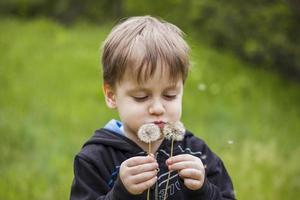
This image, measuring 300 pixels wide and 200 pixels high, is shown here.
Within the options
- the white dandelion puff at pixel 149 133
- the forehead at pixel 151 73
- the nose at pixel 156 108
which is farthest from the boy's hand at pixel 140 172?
the forehead at pixel 151 73

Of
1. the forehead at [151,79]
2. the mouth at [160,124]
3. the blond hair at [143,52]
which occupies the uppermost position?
the blond hair at [143,52]

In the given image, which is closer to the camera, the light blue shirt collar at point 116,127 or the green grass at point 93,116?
the light blue shirt collar at point 116,127

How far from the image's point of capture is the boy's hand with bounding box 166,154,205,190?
227 centimetres

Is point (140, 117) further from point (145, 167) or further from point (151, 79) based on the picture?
point (145, 167)

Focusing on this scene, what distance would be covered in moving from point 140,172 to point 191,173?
8.2 inches

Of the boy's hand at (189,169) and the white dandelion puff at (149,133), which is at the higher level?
the white dandelion puff at (149,133)

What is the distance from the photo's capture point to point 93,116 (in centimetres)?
796

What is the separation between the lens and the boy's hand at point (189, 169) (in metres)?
2.27

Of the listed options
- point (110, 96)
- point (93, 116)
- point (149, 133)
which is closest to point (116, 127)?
point (110, 96)

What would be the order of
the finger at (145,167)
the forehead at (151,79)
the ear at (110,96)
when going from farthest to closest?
the ear at (110,96) → the forehead at (151,79) → the finger at (145,167)

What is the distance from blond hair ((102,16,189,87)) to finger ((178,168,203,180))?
37cm

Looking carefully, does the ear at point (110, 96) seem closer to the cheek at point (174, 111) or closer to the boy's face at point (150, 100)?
the boy's face at point (150, 100)

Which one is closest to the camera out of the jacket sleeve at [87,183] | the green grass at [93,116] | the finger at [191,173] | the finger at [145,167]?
the finger at [145,167]

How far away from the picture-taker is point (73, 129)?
291 inches
